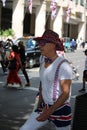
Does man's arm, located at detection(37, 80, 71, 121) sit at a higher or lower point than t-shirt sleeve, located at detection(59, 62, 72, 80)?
lower

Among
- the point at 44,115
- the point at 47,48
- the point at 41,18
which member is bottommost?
the point at 41,18

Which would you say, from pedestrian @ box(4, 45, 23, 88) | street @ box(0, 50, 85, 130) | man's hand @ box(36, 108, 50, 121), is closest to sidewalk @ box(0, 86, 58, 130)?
street @ box(0, 50, 85, 130)

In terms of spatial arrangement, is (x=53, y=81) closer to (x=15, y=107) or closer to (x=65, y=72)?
(x=65, y=72)

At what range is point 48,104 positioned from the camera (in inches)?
181

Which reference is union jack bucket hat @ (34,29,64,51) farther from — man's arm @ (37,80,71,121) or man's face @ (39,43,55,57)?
man's arm @ (37,80,71,121)

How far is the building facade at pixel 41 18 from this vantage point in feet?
163

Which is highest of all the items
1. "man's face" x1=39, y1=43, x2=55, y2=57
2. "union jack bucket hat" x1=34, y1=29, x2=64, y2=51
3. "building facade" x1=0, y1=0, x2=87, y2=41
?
"union jack bucket hat" x1=34, y1=29, x2=64, y2=51

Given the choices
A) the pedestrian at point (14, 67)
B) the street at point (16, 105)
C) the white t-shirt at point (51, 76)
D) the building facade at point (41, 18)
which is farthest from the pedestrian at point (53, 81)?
the building facade at point (41, 18)

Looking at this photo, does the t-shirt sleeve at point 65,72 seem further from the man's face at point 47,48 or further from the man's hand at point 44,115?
the man's hand at point 44,115

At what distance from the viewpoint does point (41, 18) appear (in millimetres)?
56250

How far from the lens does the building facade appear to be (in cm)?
4981

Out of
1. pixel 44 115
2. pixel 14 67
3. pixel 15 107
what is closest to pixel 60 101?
pixel 44 115

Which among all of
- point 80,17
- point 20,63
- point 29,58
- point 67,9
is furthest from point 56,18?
point 20,63

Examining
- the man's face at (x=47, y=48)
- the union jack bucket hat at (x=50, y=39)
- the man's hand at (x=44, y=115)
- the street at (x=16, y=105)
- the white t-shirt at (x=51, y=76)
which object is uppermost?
the union jack bucket hat at (x=50, y=39)
